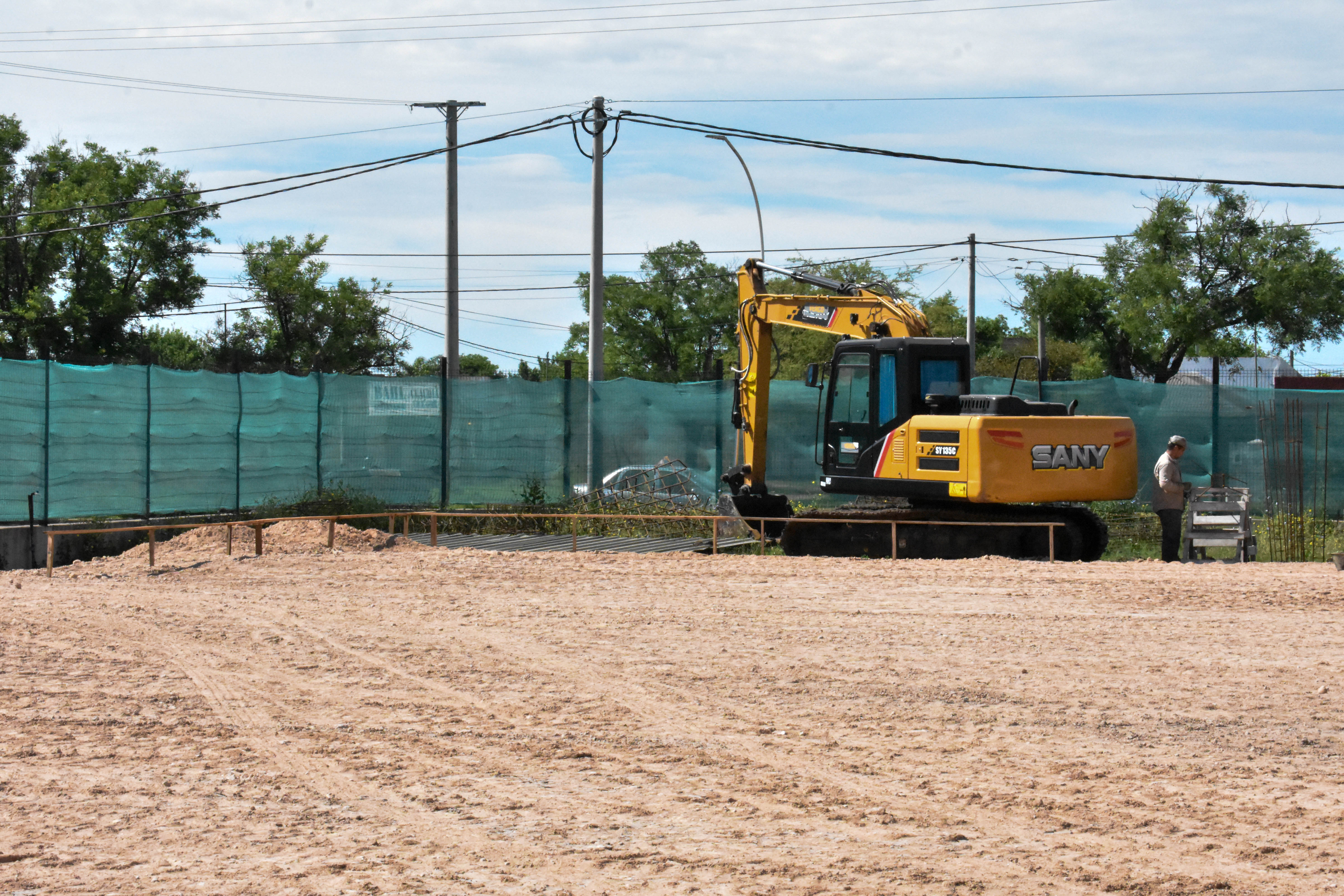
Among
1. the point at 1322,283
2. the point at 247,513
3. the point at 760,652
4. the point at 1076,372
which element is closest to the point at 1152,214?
the point at 1322,283

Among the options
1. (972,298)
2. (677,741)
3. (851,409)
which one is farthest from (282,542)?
(972,298)

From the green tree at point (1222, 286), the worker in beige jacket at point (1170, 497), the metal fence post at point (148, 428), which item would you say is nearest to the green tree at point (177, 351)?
the metal fence post at point (148, 428)

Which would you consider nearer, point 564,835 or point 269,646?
point 564,835

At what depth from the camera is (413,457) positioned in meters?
20.2

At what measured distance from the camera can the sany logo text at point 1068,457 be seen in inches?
582

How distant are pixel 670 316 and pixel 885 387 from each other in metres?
67.1

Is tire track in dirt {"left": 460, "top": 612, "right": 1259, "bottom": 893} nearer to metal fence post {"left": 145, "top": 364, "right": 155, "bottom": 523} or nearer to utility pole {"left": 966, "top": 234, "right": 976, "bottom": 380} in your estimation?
metal fence post {"left": 145, "top": 364, "right": 155, "bottom": 523}

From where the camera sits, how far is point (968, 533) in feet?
51.8

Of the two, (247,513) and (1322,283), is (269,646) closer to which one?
(247,513)

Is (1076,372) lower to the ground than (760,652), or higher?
→ higher

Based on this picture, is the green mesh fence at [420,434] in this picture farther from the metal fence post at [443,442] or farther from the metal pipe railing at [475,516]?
the metal pipe railing at [475,516]

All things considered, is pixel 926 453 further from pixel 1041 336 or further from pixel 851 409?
pixel 1041 336

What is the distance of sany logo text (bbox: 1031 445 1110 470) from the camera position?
14789 millimetres

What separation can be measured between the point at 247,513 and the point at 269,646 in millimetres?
9528
